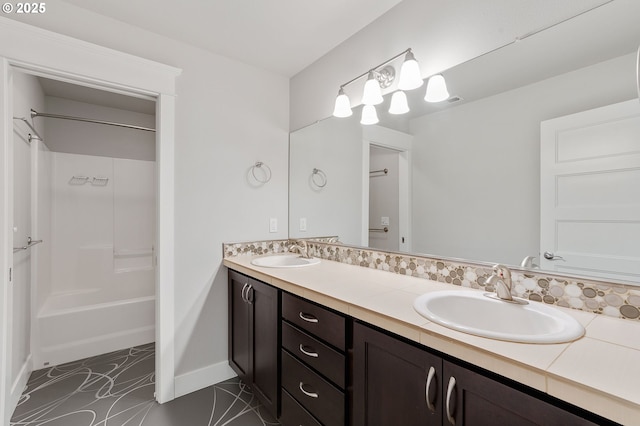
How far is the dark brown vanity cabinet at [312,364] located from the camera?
45.2 inches

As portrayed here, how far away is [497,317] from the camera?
3.55ft

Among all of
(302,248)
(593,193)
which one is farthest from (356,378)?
(302,248)

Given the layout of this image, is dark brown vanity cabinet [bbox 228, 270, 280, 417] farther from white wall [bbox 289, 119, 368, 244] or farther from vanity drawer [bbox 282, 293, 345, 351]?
white wall [bbox 289, 119, 368, 244]

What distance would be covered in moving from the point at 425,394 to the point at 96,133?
3730 mm

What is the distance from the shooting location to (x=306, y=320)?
4.33 feet

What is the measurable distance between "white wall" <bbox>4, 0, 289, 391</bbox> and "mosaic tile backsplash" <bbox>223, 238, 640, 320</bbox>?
0.83 ft

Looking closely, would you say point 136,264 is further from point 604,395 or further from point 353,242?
point 604,395

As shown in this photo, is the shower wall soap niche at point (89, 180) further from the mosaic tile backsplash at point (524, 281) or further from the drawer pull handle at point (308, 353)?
the drawer pull handle at point (308, 353)

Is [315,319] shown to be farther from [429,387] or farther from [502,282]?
[502,282]

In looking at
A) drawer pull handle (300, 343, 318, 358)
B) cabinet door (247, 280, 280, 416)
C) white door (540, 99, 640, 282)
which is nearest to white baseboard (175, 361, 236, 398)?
cabinet door (247, 280, 280, 416)

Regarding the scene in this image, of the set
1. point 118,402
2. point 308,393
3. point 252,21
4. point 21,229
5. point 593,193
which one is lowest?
point 118,402

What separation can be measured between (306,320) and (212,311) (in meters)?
1.11

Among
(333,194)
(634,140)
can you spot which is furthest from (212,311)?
(634,140)

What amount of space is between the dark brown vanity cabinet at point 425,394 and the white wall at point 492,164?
67 centimetres
